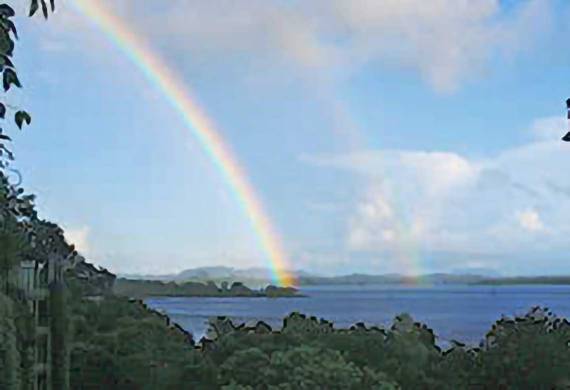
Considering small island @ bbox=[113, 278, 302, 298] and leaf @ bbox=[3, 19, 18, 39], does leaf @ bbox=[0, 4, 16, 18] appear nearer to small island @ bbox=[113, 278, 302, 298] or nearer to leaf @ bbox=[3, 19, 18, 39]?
leaf @ bbox=[3, 19, 18, 39]

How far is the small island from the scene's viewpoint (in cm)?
1873

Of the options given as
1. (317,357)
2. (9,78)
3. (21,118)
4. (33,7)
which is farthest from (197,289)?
(33,7)

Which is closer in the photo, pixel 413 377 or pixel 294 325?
pixel 413 377

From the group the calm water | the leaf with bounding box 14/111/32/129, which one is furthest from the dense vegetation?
the calm water

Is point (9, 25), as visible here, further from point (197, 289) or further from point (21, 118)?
point (197, 289)

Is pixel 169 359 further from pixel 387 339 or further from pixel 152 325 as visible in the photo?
pixel 387 339

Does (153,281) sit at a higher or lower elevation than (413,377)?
higher

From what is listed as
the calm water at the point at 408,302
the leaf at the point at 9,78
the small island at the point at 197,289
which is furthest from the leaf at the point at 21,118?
the calm water at the point at 408,302

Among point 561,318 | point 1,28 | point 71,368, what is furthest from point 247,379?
point 1,28

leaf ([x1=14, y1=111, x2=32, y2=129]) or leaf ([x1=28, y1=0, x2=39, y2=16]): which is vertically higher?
leaf ([x1=28, y1=0, x2=39, y2=16])

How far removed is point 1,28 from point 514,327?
7699mm

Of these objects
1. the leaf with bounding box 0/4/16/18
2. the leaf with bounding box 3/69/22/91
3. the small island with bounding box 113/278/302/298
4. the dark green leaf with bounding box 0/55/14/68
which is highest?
the small island with bounding box 113/278/302/298

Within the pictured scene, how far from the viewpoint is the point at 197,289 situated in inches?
1139

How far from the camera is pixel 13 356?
4.71 metres
